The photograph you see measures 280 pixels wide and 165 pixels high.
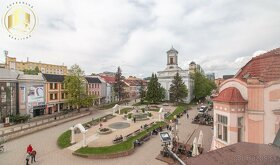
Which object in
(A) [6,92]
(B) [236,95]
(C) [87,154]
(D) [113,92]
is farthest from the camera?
(D) [113,92]

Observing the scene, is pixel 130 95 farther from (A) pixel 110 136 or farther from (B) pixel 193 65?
(A) pixel 110 136

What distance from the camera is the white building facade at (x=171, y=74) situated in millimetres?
61781

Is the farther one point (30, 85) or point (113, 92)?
point (113, 92)

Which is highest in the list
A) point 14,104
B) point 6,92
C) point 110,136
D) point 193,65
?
point 193,65

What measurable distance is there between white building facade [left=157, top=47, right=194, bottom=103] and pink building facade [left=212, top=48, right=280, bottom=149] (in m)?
48.7

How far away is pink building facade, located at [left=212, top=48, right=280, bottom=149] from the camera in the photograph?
444 inches

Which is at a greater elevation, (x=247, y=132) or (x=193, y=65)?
(x=193, y=65)

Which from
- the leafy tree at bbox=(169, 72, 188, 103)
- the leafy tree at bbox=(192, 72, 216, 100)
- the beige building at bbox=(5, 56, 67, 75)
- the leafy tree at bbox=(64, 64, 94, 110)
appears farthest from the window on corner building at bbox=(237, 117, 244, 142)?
the beige building at bbox=(5, 56, 67, 75)

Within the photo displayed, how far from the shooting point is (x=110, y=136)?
23.8 metres

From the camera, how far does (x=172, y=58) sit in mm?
65500

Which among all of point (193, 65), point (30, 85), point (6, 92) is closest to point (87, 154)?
point (6, 92)

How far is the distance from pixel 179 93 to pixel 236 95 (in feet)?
143

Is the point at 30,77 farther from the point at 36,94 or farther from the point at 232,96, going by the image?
the point at 232,96

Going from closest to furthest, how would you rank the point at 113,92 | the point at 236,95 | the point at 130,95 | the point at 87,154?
1. the point at 236,95
2. the point at 87,154
3. the point at 113,92
4. the point at 130,95
